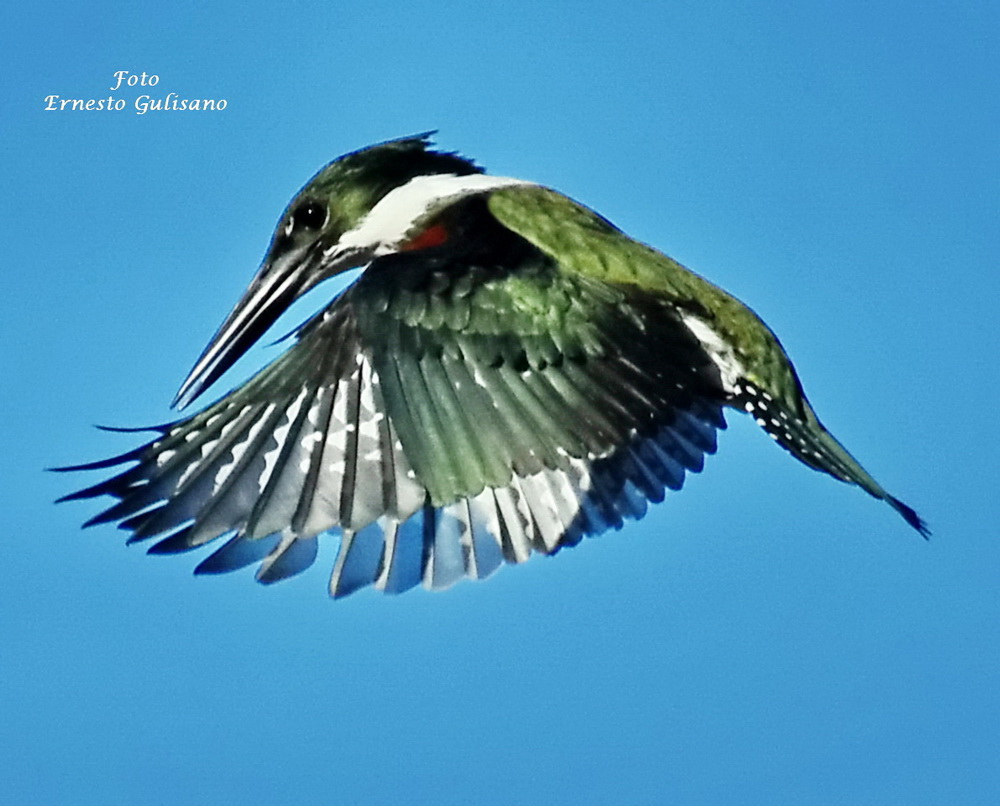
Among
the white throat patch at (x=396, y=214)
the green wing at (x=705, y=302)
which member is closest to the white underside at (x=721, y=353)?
the green wing at (x=705, y=302)

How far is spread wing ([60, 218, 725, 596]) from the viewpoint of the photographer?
1.51ft

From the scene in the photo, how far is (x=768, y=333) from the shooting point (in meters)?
0.53

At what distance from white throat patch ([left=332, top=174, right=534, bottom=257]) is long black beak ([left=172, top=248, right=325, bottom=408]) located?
0.02 m

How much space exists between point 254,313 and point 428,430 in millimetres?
94

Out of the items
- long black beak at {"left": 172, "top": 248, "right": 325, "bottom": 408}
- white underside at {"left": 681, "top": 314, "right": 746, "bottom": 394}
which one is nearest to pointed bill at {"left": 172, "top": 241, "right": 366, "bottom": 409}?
long black beak at {"left": 172, "top": 248, "right": 325, "bottom": 408}

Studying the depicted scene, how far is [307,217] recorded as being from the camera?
50 centimetres

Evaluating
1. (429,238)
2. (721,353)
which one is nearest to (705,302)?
(721,353)

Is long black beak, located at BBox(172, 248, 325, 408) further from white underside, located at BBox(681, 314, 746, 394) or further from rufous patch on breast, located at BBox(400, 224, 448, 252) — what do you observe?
white underside, located at BBox(681, 314, 746, 394)

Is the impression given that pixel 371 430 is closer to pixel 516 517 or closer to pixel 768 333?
pixel 516 517

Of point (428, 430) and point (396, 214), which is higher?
point (396, 214)

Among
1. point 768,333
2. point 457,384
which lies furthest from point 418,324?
point 768,333

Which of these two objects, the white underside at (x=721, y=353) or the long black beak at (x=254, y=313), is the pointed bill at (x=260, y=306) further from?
the white underside at (x=721, y=353)

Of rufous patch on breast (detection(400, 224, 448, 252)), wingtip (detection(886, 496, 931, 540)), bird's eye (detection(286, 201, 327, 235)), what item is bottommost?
wingtip (detection(886, 496, 931, 540))

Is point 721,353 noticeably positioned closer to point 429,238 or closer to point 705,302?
point 705,302
